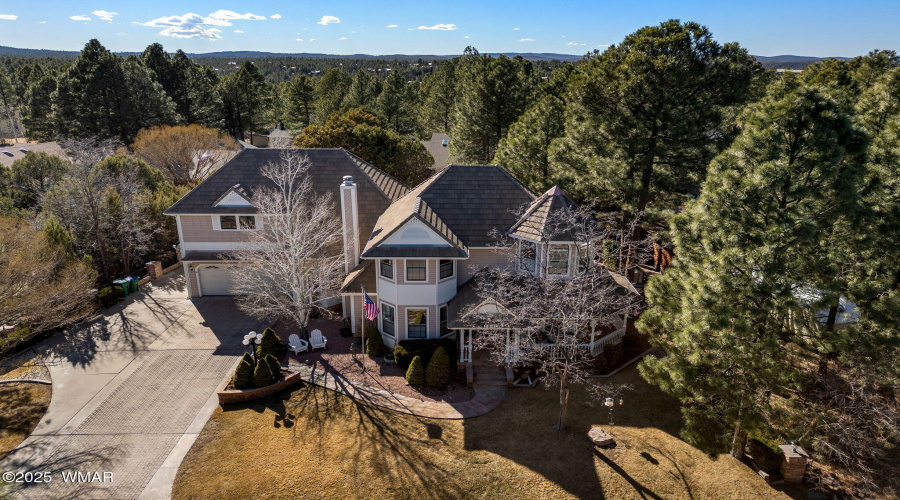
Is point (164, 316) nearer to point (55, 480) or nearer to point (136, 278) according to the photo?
point (136, 278)

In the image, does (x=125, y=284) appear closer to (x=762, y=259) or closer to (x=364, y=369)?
(x=364, y=369)

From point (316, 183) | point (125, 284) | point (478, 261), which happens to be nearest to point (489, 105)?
point (316, 183)

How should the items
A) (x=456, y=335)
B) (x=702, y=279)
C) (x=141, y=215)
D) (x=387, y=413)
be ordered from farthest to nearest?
(x=141, y=215), (x=456, y=335), (x=387, y=413), (x=702, y=279)

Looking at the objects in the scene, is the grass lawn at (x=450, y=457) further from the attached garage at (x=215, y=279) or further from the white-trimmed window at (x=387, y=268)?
the attached garage at (x=215, y=279)

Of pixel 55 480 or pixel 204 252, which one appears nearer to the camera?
pixel 55 480

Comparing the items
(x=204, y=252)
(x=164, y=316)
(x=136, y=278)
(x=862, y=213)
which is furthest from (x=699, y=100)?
(x=136, y=278)

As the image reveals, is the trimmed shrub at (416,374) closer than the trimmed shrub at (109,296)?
Yes

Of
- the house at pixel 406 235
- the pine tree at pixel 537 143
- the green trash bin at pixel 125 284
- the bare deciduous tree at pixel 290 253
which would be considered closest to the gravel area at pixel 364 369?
the house at pixel 406 235
